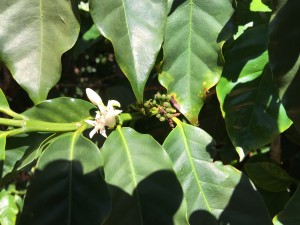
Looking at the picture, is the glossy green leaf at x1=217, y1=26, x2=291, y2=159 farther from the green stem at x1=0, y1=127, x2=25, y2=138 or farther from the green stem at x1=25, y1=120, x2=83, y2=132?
the green stem at x1=0, y1=127, x2=25, y2=138

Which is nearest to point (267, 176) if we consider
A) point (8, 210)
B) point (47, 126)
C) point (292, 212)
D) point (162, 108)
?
point (292, 212)

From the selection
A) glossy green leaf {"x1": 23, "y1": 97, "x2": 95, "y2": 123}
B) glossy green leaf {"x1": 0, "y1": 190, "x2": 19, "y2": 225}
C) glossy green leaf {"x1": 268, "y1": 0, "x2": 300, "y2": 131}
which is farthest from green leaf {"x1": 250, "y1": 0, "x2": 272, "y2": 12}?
glossy green leaf {"x1": 0, "y1": 190, "x2": 19, "y2": 225}

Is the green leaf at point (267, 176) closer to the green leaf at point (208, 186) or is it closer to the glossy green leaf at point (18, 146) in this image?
the green leaf at point (208, 186)

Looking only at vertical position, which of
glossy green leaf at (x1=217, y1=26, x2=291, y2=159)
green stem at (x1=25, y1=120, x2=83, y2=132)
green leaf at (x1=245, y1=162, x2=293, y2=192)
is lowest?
green leaf at (x1=245, y1=162, x2=293, y2=192)

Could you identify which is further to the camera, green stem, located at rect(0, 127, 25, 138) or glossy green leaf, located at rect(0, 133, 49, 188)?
glossy green leaf, located at rect(0, 133, 49, 188)

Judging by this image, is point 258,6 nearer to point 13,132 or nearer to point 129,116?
point 129,116

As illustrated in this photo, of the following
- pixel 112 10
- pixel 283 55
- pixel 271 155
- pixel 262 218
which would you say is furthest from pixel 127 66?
pixel 271 155

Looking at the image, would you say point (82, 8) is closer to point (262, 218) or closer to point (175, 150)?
point (175, 150)
